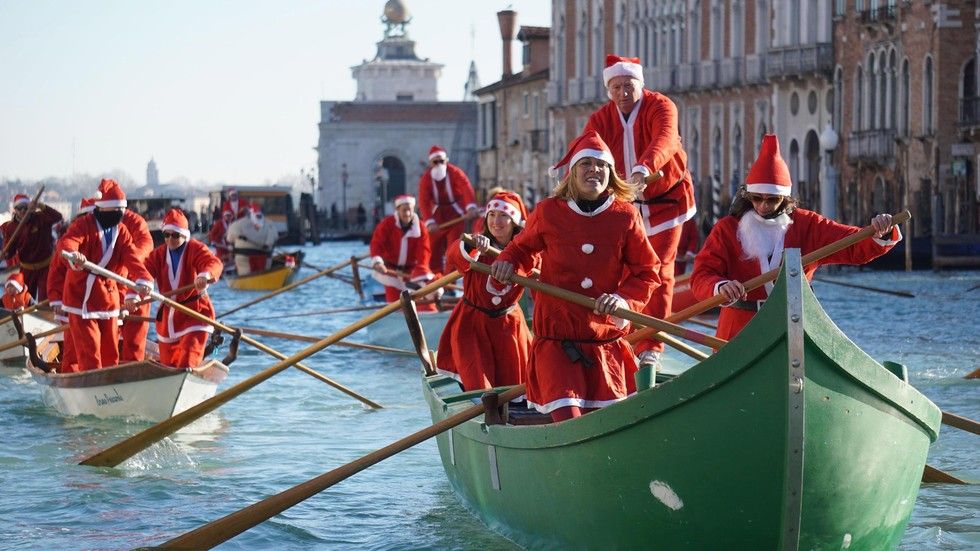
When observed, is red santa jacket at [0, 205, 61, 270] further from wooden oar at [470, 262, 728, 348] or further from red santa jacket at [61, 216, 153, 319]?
wooden oar at [470, 262, 728, 348]

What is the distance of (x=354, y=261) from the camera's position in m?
19.3

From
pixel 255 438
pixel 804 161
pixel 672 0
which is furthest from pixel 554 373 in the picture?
pixel 672 0

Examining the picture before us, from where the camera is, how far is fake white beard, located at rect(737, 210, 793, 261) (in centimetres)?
754

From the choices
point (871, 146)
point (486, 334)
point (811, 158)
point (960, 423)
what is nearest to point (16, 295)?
point (486, 334)

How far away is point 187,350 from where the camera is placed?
1153cm

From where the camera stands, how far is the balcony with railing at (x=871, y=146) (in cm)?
3309

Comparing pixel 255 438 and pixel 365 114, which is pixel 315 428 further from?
pixel 365 114

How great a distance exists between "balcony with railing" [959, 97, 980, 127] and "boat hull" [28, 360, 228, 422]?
20574 mm

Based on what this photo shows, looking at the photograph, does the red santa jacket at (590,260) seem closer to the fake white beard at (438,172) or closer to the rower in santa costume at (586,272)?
the rower in santa costume at (586,272)

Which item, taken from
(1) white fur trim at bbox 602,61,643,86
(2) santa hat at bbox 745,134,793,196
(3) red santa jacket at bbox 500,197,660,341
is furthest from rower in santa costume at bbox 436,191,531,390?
(3) red santa jacket at bbox 500,197,660,341

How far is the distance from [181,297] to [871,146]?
24.2 meters

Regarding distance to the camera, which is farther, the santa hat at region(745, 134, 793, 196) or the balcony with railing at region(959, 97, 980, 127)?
the balcony with railing at region(959, 97, 980, 127)

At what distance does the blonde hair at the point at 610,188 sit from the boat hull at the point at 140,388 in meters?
4.68

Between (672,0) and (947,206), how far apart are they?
15.7 metres
